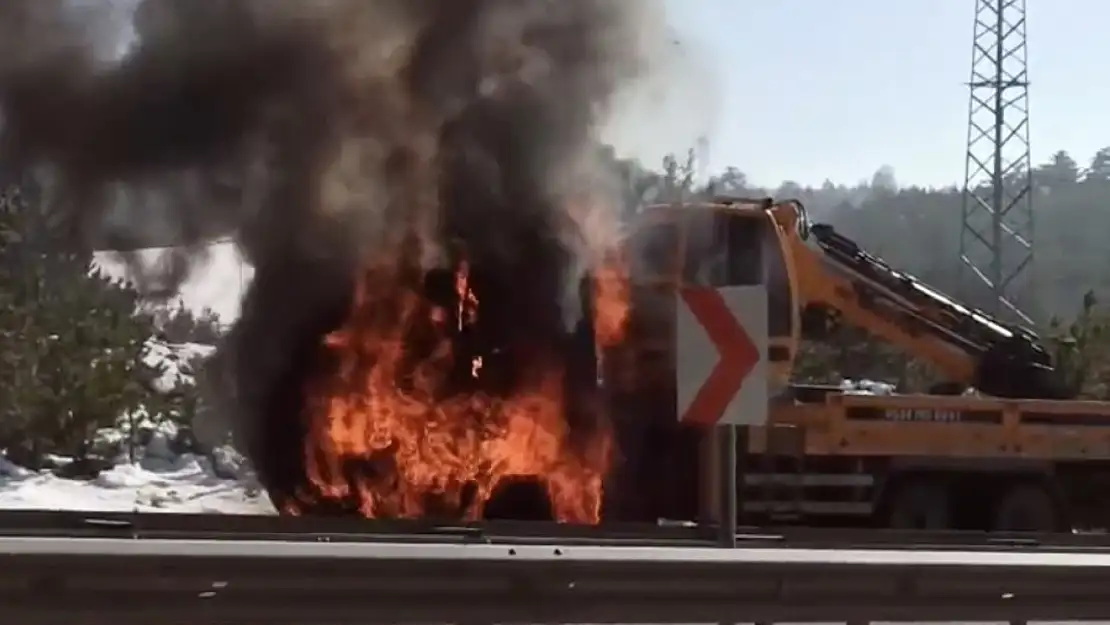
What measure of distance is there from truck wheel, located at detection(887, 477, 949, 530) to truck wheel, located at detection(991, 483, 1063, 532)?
A: 604mm

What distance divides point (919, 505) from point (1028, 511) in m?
1.20

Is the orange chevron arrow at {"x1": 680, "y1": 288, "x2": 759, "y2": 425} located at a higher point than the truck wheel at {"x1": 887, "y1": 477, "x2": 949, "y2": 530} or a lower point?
higher

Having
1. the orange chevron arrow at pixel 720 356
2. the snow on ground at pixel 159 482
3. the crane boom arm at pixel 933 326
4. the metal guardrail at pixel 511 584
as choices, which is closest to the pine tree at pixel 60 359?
the snow on ground at pixel 159 482

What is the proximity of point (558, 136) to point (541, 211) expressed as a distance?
0.80m

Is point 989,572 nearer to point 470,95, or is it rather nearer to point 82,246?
point 470,95

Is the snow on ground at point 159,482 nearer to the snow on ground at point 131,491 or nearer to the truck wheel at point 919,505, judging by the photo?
the snow on ground at point 131,491

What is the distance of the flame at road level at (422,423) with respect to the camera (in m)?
11.9

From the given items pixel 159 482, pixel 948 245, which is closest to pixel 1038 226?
pixel 948 245

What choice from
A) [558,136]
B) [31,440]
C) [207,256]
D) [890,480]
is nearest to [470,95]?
[558,136]

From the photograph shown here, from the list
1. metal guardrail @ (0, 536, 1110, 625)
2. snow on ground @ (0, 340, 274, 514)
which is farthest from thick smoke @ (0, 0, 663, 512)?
metal guardrail @ (0, 536, 1110, 625)

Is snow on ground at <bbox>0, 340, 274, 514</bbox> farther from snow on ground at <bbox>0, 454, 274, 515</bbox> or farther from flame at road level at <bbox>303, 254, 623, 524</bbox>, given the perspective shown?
flame at road level at <bbox>303, 254, 623, 524</bbox>

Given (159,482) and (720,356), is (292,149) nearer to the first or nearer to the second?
(720,356)

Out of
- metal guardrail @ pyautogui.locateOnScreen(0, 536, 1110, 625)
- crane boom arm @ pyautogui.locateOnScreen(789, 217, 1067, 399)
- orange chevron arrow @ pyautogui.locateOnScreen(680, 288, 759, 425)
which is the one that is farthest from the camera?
crane boom arm @ pyautogui.locateOnScreen(789, 217, 1067, 399)

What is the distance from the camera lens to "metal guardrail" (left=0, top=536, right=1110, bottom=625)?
19.1 ft
